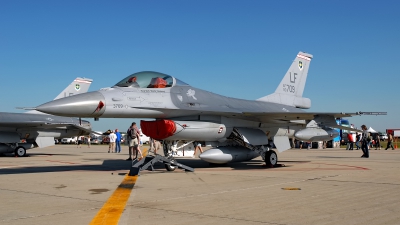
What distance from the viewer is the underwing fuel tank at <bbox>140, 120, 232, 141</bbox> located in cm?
1105

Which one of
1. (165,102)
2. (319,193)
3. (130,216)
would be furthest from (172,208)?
(165,102)

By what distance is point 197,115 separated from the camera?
12.0 m

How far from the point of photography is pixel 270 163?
13336mm

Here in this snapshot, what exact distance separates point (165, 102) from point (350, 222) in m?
7.21


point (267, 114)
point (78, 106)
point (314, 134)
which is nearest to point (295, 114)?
point (267, 114)

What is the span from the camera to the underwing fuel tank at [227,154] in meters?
12.2

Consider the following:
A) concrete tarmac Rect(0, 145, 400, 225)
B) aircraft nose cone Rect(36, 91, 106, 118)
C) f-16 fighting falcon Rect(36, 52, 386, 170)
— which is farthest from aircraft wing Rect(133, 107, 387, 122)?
concrete tarmac Rect(0, 145, 400, 225)

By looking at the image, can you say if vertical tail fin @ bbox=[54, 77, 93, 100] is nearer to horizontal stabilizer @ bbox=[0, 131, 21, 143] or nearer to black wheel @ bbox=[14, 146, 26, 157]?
horizontal stabilizer @ bbox=[0, 131, 21, 143]

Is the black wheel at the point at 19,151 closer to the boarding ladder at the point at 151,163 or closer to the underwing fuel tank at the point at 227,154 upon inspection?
the boarding ladder at the point at 151,163

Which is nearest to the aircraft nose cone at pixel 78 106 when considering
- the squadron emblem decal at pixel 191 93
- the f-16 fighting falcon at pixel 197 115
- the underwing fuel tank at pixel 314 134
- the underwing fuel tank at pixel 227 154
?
the f-16 fighting falcon at pixel 197 115

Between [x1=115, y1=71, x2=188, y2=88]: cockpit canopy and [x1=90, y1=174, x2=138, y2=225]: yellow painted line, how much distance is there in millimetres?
3295

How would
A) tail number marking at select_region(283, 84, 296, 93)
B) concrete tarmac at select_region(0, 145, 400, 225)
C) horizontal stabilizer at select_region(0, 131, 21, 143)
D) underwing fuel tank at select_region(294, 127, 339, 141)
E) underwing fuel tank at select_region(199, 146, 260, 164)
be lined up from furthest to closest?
horizontal stabilizer at select_region(0, 131, 21, 143)
tail number marking at select_region(283, 84, 296, 93)
underwing fuel tank at select_region(294, 127, 339, 141)
underwing fuel tank at select_region(199, 146, 260, 164)
concrete tarmac at select_region(0, 145, 400, 225)

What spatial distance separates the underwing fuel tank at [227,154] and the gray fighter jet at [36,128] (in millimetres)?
10880

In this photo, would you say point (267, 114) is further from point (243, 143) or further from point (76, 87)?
point (76, 87)
